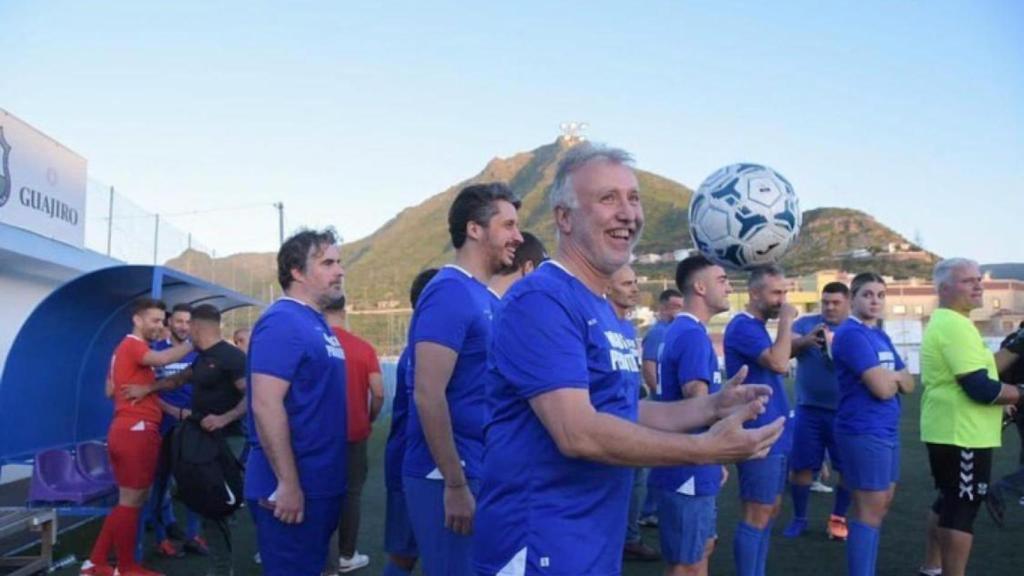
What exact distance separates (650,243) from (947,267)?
312 feet

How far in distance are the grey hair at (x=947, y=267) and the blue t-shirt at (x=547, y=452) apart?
3970mm

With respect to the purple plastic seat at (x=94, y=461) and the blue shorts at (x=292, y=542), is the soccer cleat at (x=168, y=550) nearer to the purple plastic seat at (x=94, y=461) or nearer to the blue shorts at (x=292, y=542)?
the purple plastic seat at (x=94, y=461)

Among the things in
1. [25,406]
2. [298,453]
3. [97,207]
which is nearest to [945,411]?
[298,453]

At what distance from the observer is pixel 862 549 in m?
5.17

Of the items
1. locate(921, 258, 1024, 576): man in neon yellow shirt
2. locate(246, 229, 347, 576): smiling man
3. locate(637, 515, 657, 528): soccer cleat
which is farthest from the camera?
locate(637, 515, 657, 528): soccer cleat

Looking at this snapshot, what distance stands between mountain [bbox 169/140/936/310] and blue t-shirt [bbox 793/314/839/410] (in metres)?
49.8

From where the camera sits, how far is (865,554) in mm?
5168

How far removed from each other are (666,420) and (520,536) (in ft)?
2.16

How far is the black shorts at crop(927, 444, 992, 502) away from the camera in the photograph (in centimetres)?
503

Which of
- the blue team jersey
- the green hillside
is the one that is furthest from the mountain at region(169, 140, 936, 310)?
the blue team jersey

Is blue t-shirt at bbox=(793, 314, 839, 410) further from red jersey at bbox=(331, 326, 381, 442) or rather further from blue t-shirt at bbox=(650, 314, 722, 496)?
red jersey at bbox=(331, 326, 381, 442)

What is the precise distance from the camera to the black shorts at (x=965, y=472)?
5027 mm

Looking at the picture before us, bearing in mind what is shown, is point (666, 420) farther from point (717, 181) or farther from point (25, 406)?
point (25, 406)

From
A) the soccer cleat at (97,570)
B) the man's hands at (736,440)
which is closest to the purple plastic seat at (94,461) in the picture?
the soccer cleat at (97,570)
